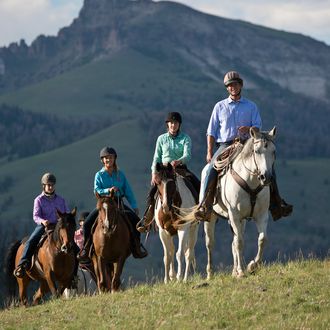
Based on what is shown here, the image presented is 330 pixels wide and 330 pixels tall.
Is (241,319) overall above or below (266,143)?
below

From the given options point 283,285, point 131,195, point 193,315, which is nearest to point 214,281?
point 283,285

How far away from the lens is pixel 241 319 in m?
14.0

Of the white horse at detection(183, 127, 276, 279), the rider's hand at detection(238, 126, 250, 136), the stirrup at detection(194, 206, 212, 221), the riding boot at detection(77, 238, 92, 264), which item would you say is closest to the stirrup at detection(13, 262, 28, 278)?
the riding boot at detection(77, 238, 92, 264)

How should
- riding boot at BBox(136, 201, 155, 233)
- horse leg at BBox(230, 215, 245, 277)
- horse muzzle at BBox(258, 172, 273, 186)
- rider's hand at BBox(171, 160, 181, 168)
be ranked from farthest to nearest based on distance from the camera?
rider's hand at BBox(171, 160, 181, 168)
riding boot at BBox(136, 201, 155, 233)
horse leg at BBox(230, 215, 245, 277)
horse muzzle at BBox(258, 172, 273, 186)

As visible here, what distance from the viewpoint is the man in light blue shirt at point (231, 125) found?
1847cm

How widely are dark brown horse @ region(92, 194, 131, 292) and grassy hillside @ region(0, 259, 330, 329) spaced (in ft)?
4.56

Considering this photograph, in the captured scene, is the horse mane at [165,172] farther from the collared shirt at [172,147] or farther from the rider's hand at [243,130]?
the rider's hand at [243,130]

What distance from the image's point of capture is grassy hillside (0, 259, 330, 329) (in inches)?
545

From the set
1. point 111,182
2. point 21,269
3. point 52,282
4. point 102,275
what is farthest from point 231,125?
point 21,269

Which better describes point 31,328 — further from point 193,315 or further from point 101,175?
point 101,175

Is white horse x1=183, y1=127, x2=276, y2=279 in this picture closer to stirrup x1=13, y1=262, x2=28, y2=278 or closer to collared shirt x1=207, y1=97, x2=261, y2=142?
collared shirt x1=207, y1=97, x2=261, y2=142

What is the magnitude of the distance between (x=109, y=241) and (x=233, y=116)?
3.59 metres

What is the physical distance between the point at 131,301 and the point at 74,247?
4.01 metres

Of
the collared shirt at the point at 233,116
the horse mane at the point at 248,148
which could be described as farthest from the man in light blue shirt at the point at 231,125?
the horse mane at the point at 248,148
